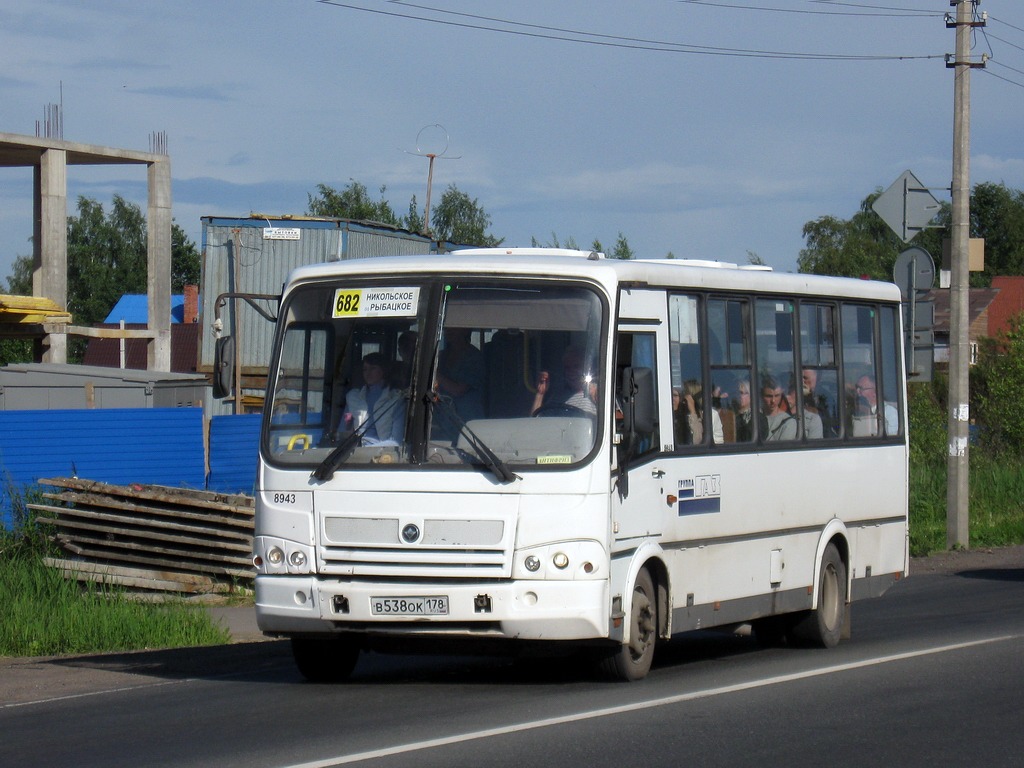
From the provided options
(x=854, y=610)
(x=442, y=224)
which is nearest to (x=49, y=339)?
(x=854, y=610)

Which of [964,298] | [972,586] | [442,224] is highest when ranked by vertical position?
[442,224]

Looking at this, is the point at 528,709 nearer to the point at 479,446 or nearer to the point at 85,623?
the point at 479,446

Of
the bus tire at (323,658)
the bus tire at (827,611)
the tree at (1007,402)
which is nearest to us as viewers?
the bus tire at (323,658)

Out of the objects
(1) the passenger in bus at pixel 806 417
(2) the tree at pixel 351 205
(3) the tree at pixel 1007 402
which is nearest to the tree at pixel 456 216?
(2) the tree at pixel 351 205

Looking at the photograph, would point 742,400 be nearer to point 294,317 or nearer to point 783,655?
point 783,655

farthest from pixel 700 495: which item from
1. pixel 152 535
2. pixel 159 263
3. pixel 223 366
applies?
pixel 159 263

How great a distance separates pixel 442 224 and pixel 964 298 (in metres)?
62.7

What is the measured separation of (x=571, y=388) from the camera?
29.5 ft

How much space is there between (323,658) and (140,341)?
218ft

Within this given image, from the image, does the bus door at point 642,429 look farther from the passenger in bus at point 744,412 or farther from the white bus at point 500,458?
the passenger in bus at point 744,412

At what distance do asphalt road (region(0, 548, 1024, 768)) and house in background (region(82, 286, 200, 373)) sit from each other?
173 ft

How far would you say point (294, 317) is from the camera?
9719mm

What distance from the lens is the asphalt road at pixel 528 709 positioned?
7141 millimetres

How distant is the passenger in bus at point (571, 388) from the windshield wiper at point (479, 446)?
37cm
